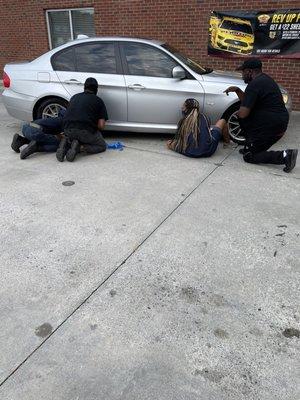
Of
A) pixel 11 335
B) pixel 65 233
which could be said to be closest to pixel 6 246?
pixel 65 233

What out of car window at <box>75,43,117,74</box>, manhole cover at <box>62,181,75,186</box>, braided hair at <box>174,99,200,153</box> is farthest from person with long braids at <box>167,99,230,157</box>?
manhole cover at <box>62,181,75,186</box>

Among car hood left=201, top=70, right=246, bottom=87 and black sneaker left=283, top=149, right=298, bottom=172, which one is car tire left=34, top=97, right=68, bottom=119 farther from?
black sneaker left=283, top=149, right=298, bottom=172

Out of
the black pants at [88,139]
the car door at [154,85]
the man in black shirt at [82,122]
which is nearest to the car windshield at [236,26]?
the car door at [154,85]

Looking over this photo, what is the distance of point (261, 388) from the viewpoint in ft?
6.47

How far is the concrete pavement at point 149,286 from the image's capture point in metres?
2.04

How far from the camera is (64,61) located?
5941 mm

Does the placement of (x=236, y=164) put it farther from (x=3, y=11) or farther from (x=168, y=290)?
(x=3, y=11)

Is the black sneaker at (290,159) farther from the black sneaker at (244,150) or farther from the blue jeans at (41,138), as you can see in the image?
the blue jeans at (41,138)

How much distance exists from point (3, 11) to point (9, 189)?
8726 mm

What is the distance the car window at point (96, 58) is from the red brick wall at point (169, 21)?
330 centimetres

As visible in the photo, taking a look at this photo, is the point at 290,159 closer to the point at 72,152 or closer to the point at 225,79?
the point at 225,79

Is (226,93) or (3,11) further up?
(3,11)

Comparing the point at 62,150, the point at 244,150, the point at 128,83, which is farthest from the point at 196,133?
the point at 62,150

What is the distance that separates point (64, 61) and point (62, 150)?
1.72m
